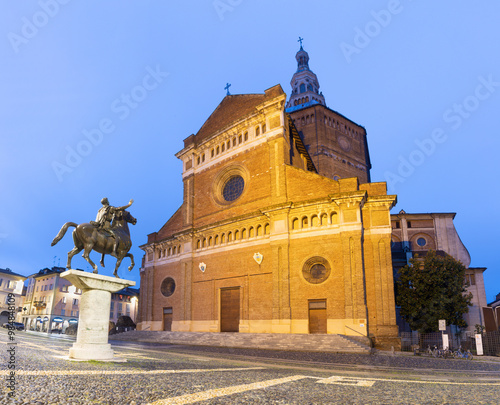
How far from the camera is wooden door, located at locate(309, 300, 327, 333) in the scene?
85.0 ft

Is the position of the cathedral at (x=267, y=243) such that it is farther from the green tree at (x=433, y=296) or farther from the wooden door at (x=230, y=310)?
the green tree at (x=433, y=296)

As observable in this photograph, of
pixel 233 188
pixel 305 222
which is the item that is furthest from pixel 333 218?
Answer: pixel 233 188

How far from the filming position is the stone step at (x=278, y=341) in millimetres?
22205

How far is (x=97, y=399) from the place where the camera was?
196 inches

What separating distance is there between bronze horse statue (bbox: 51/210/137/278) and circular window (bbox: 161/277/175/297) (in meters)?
25.3

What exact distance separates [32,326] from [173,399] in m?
74.6

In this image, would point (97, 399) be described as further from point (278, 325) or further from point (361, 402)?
point (278, 325)

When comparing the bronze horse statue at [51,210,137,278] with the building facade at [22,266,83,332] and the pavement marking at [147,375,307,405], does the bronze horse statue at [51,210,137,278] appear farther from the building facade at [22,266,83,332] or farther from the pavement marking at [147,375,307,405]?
the building facade at [22,266,83,332]

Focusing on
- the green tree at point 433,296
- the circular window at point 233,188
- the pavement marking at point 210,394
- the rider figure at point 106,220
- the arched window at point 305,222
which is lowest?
the pavement marking at point 210,394

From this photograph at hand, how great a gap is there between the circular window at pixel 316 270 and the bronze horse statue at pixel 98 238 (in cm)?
1717

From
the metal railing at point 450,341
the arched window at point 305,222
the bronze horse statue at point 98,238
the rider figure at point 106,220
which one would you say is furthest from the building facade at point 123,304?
the rider figure at point 106,220

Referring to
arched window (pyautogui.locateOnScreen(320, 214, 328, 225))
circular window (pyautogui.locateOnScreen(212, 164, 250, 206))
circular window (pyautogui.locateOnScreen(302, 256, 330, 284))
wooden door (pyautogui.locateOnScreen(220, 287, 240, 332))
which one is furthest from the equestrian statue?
circular window (pyautogui.locateOnScreen(212, 164, 250, 206))

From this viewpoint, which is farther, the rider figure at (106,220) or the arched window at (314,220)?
the arched window at (314,220)

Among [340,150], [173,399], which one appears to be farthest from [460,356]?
[340,150]
